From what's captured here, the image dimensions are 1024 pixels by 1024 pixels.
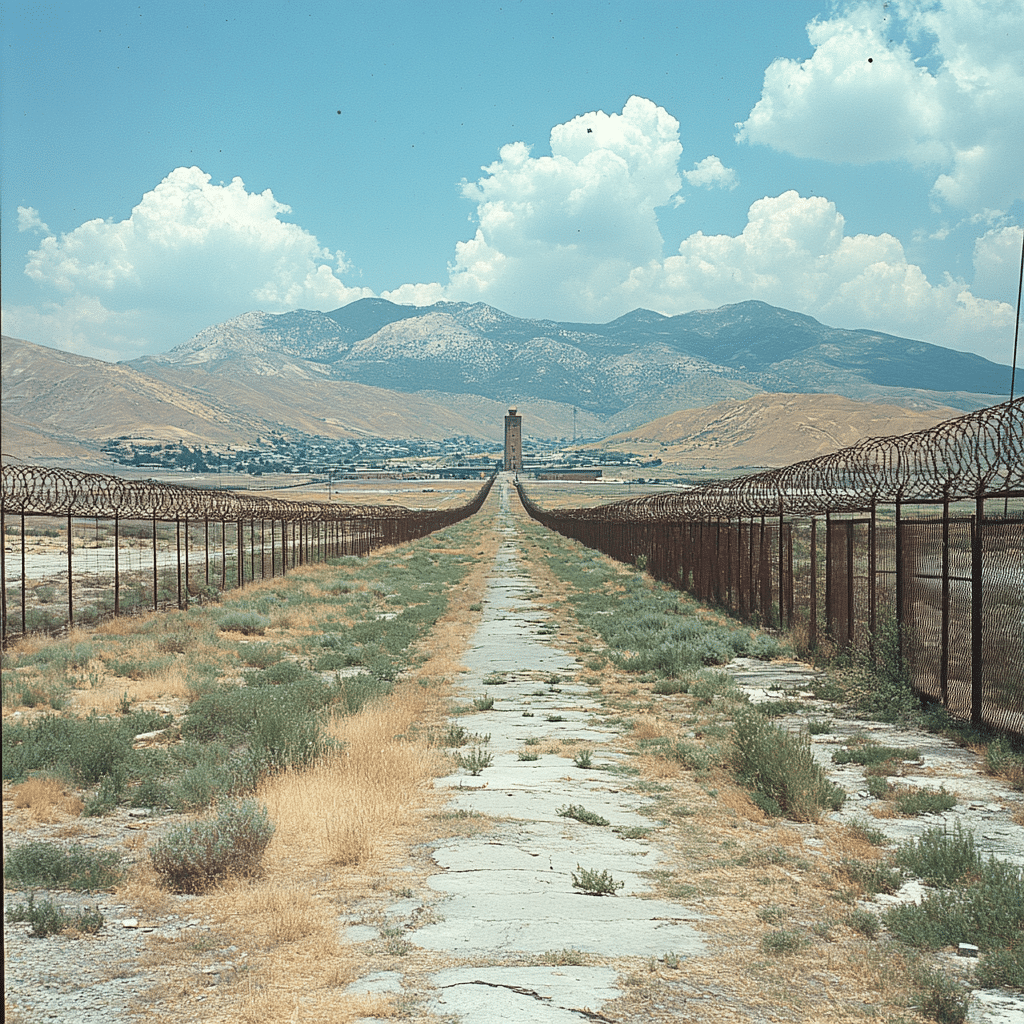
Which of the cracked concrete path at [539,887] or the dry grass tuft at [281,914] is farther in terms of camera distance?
the dry grass tuft at [281,914]

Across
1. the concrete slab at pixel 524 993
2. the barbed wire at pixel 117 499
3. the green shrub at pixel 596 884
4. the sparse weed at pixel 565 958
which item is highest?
the barbed wire at pixel 117 499

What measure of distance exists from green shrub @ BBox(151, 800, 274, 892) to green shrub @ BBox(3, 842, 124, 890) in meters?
0.33

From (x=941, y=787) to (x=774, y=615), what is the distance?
42.9 ft

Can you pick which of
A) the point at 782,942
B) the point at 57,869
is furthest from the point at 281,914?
the point at 782,942

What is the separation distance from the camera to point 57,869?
681cm

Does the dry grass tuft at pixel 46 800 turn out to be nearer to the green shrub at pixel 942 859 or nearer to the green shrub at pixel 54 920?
the green shrub at pixel 54 920

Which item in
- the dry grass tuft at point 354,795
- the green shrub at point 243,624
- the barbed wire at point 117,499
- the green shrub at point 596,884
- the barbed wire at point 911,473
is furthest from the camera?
the green shrub at point 243,624

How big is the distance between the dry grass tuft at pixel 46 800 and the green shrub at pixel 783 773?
20.6 feet

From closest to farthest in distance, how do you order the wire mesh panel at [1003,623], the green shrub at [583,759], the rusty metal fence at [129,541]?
the green shrub at [583,759]
the wire mesh panel at [1003,623]
the rusty metal fence at [129,541]

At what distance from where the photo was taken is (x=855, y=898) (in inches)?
256

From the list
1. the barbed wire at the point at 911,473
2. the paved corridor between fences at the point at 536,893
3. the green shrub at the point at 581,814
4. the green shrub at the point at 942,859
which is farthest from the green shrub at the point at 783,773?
the barbed wire at the point at 911,473

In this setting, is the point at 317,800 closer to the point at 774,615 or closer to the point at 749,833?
the point at 749,833

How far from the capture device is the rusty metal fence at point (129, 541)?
19.9 m

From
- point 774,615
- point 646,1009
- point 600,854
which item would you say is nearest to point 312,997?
point 646,1009
